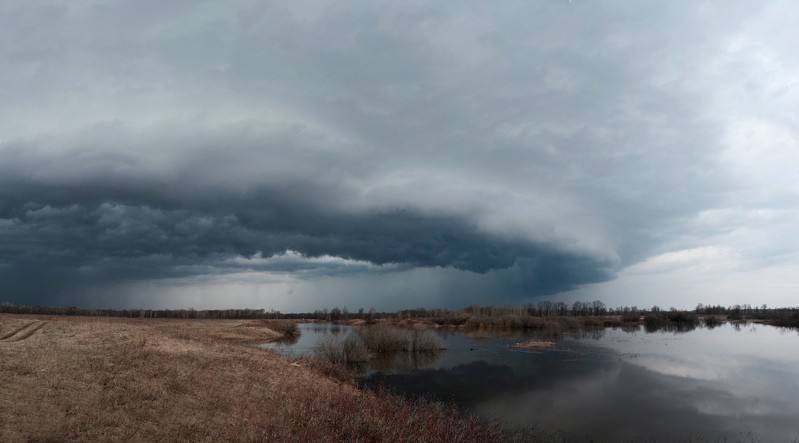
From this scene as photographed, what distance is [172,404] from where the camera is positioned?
15.7m

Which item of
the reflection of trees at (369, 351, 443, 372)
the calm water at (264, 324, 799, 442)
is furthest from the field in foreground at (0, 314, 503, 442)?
the reflection of trees at (369, 351, 443, 372)

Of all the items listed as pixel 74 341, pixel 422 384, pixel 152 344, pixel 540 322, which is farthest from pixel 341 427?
pixel 540 322

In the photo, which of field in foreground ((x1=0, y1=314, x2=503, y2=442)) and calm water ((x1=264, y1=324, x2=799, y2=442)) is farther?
calm water ((x1=264, y1=324, x2=799, y2=442))

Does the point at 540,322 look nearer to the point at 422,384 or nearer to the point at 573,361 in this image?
the point at 573,361

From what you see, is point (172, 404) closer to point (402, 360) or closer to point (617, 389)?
point (617, 389)

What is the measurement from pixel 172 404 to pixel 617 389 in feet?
94.5

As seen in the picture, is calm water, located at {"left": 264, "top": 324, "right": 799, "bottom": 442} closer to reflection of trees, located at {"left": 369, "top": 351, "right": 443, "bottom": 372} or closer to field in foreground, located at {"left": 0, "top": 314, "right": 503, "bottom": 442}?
reflection of trees, located at {"left": 369, "top": 351, "right": 443, "bottom": 372}

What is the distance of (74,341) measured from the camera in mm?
23578

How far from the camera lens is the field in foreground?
12.8m

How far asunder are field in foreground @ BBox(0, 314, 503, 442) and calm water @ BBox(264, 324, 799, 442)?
7687mm

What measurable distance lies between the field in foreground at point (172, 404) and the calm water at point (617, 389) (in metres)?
7.69

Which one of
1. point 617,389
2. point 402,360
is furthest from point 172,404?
point 402,360

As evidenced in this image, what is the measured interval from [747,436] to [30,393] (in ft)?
93.1

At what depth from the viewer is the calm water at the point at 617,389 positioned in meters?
23.0
